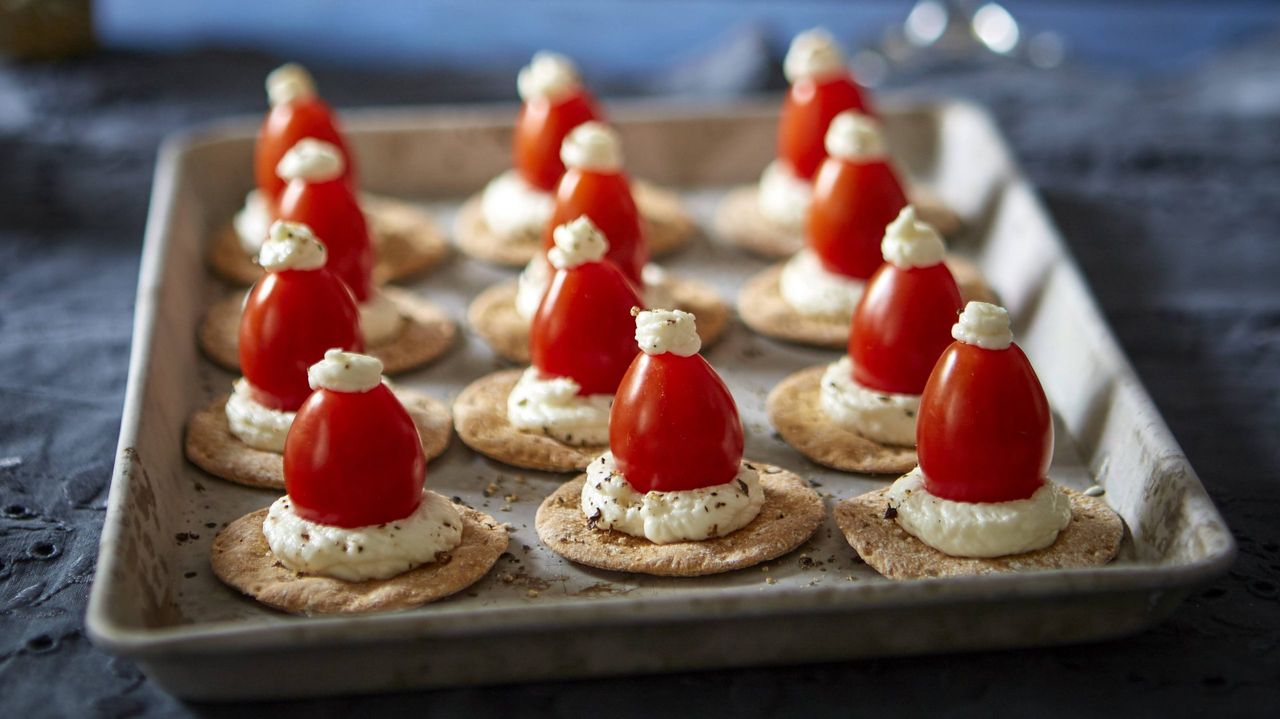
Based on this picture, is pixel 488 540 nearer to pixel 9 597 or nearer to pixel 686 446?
pixel 686 446

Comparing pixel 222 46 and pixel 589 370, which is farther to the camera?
pixel 222 46

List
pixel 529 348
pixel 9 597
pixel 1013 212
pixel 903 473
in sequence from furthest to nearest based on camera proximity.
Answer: pixel 1013 212, pixel 529 348, pixel 903 473, pixel 9 597

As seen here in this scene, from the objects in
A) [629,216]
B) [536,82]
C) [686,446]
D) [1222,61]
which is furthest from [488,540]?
[1222,61]

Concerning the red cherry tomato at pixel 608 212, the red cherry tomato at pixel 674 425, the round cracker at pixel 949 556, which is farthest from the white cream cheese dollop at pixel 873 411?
the red cherry tomato at pixel 608 212

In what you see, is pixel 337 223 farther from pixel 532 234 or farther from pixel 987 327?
pixel 987 327

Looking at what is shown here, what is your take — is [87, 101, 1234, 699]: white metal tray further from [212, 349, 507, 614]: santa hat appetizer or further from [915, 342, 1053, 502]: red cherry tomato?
[915, 342, 1053, 502]: red cherry tomato

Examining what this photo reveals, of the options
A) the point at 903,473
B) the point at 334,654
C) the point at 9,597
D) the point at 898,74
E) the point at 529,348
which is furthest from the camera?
the point at 898,74

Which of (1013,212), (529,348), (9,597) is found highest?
(1013,212)

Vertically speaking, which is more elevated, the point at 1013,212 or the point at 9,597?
the point at 1013,212
